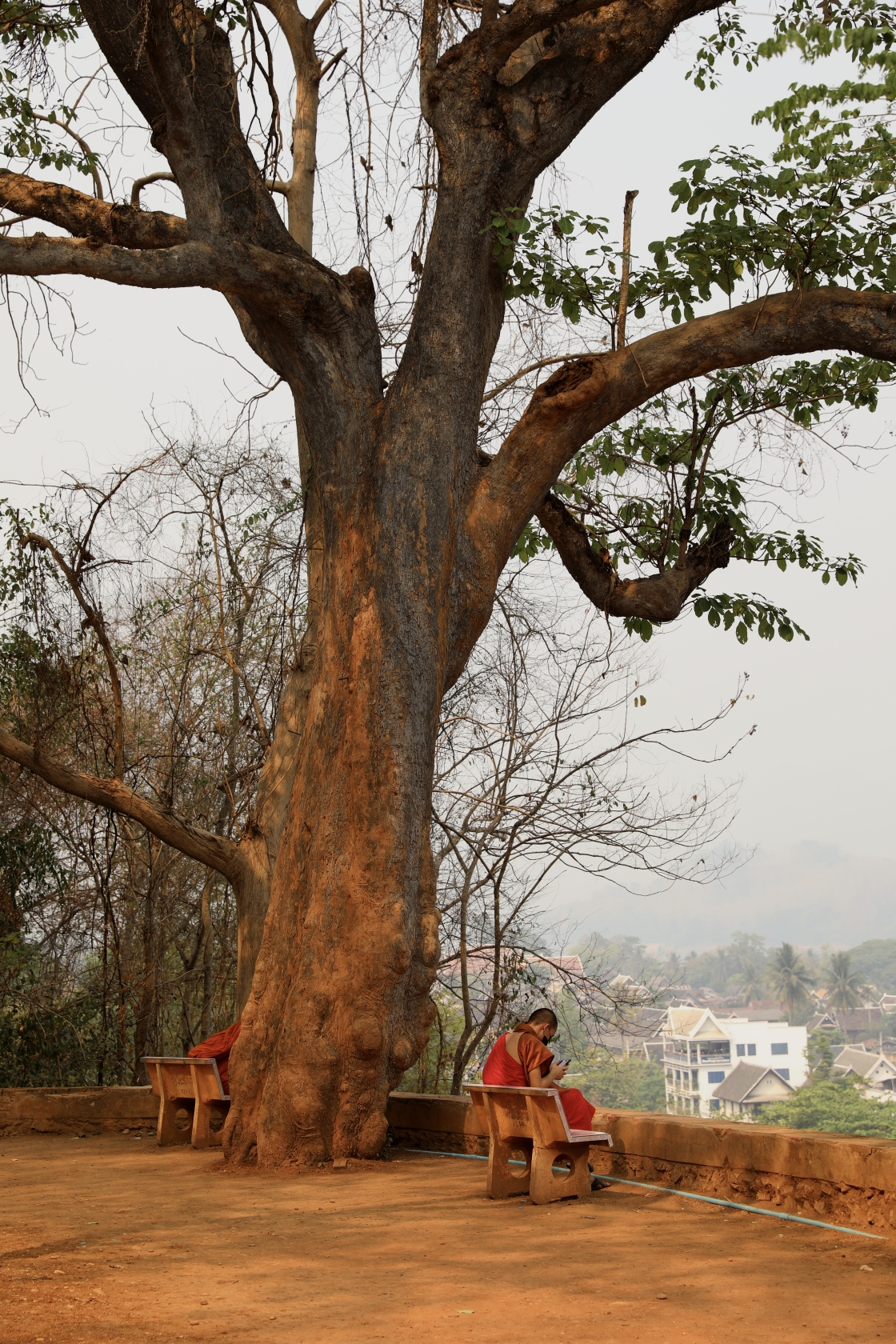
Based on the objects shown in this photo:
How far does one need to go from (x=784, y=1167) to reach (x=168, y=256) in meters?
5.44

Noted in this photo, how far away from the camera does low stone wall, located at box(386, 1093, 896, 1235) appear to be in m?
4.61

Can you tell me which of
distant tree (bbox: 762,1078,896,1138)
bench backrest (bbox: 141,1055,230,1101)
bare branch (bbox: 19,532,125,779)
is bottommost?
distant tree (bbox: 762,1078,896,1138)

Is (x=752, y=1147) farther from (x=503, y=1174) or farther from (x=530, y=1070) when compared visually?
(x=503, y=1174)

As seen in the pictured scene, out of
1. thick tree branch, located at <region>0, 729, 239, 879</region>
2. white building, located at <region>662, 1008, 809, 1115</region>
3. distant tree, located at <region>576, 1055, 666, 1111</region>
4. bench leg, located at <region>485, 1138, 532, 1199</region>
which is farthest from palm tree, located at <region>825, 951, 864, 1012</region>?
bench leg, located at <region>485, 1138, 532, 1199</region>

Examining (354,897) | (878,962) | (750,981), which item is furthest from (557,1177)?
(878,962)

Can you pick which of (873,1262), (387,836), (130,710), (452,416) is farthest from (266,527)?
(873,1262)

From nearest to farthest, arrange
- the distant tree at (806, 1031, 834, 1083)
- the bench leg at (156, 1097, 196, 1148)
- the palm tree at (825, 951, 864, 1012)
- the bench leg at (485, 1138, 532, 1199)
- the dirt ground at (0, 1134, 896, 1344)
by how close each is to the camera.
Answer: the dirt ground at (0, 1134, 896, 1344) → the bench leg at (485, 1138, 532, 1199) → the bench leg at (156, 1097, 196, 1148) → the distant tree at (806, 1031, 834, 1083) → the palm tree at (825, 951, 864, 1012)

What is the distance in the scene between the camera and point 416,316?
7.18 metres

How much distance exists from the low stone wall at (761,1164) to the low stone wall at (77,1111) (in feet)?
10.2

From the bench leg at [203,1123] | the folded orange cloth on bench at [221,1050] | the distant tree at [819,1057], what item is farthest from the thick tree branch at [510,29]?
the distant tree at [819,1057]

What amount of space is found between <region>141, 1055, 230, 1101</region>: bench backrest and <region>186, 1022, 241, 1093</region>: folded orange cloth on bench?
2.3 inches

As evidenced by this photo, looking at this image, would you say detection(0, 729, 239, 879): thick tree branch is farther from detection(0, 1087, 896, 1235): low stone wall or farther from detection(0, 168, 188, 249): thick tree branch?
detection(0, 168, 188, 249): thick tree branch

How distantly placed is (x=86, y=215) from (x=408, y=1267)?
5937 millimetres

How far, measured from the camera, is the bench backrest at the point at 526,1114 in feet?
17.3
